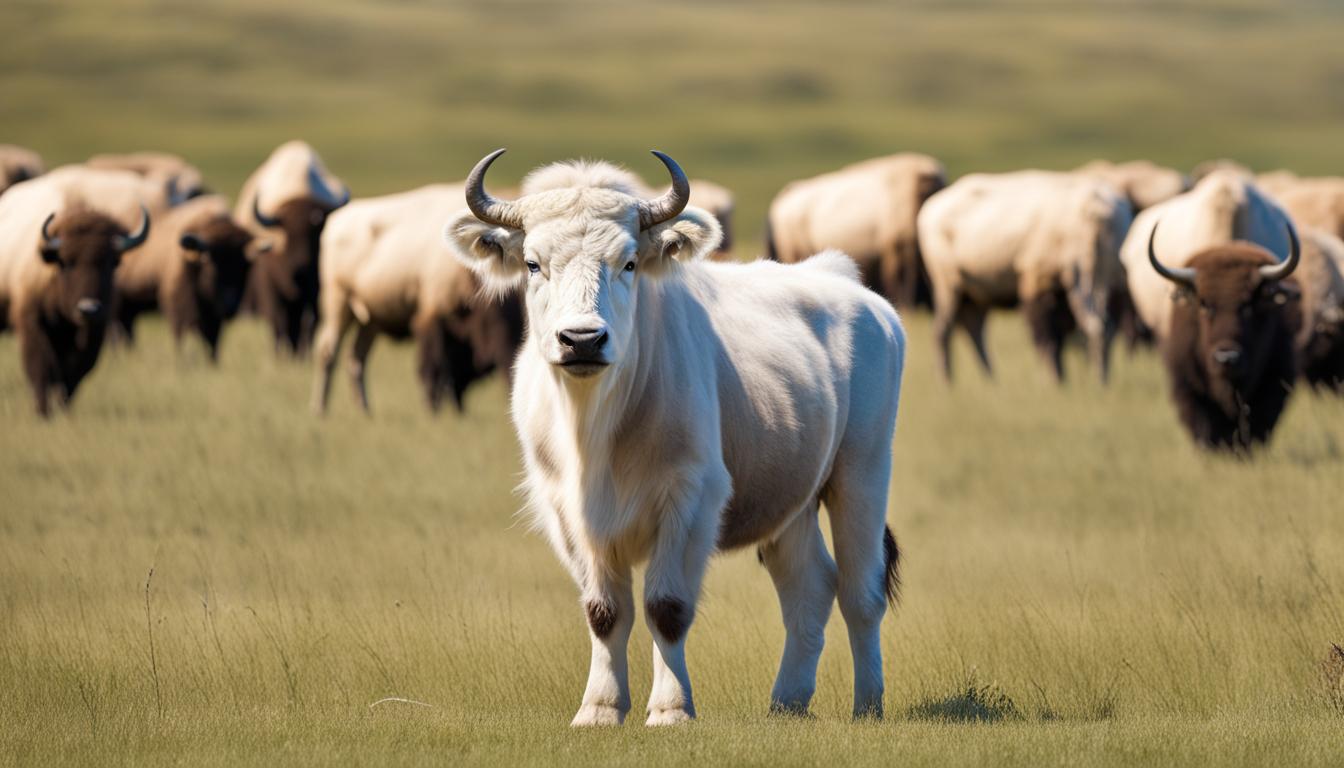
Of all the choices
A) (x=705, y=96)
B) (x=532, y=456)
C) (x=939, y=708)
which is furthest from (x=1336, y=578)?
(x=705, y=96)

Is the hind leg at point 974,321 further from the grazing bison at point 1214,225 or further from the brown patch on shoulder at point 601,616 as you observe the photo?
the brown patch on shoulder at point 601,616

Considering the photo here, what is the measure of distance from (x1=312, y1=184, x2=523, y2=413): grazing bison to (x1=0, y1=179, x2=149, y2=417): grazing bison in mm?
2339

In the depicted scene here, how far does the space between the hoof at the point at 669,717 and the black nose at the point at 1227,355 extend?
8.42m

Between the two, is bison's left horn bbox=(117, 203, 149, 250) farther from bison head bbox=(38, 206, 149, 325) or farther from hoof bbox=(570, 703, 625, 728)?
hoof bbox=(570, 703, 625, 728)

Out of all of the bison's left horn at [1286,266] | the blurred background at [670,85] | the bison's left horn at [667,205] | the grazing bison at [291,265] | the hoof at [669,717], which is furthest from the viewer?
the blurred background at [670,85]

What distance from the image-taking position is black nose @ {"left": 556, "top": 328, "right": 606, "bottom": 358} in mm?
5914

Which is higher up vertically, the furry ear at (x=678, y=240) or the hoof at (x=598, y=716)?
the furry ear at (x=678, y=240)

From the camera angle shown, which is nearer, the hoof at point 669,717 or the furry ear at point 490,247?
the hoof at point 669,717

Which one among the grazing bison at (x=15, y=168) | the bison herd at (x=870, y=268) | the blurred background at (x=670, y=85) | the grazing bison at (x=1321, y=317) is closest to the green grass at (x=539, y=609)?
the grazing bison at (x=1321, y=317)

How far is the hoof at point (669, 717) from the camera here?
6176mm

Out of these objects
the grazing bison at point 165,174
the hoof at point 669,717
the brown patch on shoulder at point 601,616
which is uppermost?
the brown patch on shoulder at point 601,616

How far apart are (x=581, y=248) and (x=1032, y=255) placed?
16.7 meters

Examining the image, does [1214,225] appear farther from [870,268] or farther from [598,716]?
[870,268]

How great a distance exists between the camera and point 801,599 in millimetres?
7270
